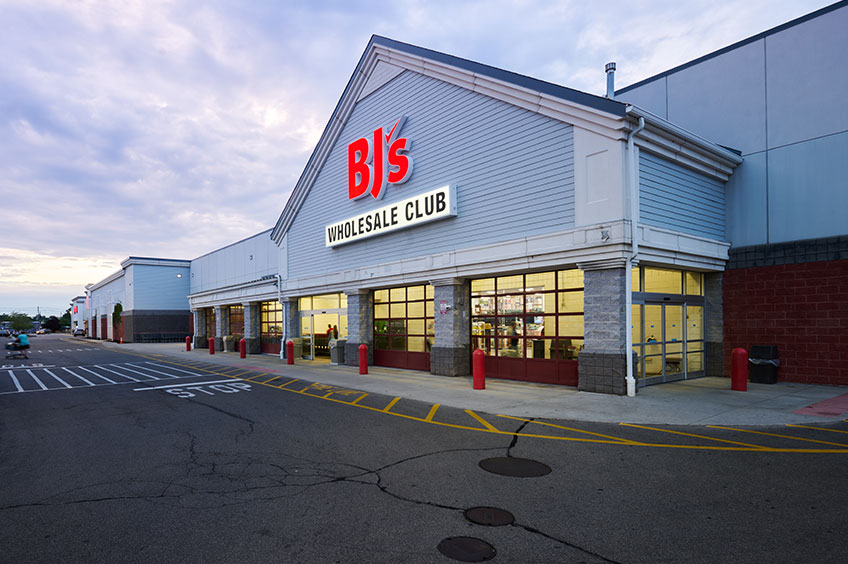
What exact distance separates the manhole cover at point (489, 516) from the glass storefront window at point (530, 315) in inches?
352

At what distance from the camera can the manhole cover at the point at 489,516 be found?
4.76 meters

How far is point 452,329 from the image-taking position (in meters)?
16.2

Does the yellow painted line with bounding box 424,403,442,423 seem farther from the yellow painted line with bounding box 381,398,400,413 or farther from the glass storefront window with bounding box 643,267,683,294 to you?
the glass storefront window with bounding box 643,267,683,294

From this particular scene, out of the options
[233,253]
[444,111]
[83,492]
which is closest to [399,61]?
[444,111]

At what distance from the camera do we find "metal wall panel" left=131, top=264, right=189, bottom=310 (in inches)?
2057

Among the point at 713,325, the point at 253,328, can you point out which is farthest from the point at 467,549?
the point at 253,328

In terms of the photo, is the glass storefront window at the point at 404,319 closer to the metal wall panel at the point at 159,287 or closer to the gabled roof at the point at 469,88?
the gabled roof at the point at 469,88

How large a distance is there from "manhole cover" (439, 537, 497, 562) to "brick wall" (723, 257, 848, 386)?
13.2 meters

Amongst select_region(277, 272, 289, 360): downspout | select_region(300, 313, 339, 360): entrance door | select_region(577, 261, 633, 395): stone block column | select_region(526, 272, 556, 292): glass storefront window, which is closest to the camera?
select_region(577, 261, 633, 395): stone block column

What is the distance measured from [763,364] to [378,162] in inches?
586

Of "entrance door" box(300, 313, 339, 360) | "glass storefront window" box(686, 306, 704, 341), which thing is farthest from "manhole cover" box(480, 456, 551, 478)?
"entrance door" box(300, 313, 339, 360)

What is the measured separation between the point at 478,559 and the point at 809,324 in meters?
13.5

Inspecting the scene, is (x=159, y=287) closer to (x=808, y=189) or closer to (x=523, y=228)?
(x=523, y=228)

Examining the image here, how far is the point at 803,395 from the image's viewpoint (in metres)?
11.4
